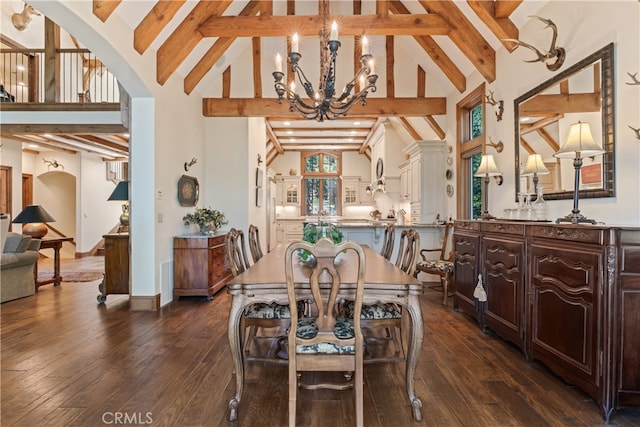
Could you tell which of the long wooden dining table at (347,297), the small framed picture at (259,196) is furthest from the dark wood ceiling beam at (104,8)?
the small framed picture at (259,196)

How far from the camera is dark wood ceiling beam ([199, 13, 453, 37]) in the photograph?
4344mm

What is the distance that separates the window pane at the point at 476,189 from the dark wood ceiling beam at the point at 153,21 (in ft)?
14.6

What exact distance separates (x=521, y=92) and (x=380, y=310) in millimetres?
2949

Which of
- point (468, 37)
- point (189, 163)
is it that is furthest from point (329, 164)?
point (468, 37)

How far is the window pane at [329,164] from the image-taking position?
1201 centimetres

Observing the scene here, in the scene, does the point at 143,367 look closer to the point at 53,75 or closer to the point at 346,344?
the point at 346,344

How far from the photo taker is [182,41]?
4359 mm

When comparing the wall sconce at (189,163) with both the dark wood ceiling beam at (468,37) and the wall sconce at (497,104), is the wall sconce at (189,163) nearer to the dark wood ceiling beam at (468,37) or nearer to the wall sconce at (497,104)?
the dark wood ceiling beam at (468,37)

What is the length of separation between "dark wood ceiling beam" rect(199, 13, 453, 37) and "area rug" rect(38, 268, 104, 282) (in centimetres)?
472

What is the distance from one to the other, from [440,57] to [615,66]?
3.09m

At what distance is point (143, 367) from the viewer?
2.68 m

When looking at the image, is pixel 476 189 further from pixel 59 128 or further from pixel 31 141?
pixel 31 141

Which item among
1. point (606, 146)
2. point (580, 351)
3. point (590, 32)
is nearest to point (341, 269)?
point (580, 351)

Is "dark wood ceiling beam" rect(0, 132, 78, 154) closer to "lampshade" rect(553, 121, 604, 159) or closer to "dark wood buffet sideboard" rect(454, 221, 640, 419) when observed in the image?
"dark wood buffet sideboard" rect(454, 221, 640, 419)
